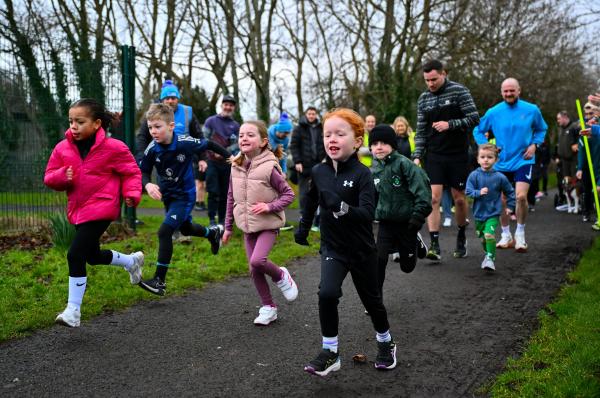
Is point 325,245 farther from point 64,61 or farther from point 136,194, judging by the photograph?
point 64,61

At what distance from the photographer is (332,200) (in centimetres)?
376

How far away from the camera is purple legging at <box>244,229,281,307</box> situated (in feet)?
16.9

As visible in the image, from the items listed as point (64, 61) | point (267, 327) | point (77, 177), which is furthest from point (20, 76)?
point (267, 327)

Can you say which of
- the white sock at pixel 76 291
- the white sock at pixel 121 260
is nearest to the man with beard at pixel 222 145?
the white sock at pixel 121 260

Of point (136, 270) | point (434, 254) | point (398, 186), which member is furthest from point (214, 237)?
point (434, 254)

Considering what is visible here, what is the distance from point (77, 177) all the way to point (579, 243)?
24.1 ft

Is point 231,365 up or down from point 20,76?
down

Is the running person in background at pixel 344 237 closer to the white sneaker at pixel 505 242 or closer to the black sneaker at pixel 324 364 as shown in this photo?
the black sneaker at pixel 324 364

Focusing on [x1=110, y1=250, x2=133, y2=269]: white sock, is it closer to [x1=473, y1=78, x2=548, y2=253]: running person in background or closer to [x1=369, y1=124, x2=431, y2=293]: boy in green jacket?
[x1=369, y1=124, x2=431, y2=293]: boy in green jacket

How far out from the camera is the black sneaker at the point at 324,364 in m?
3.83

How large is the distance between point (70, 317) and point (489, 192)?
16.4 ft

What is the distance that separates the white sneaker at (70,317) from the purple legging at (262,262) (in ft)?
4.61

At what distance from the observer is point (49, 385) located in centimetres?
376

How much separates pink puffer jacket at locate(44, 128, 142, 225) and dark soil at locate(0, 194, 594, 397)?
936mm
